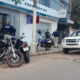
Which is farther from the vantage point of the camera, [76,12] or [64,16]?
[76,12]

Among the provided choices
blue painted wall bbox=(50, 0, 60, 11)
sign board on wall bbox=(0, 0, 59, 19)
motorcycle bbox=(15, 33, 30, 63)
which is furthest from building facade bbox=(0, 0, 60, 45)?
motorcycle bbox=(15, 33, 30, 63)

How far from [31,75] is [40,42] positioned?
18.9 feet

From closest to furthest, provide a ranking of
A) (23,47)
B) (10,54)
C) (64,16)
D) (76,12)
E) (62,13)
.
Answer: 1. (10,54)
2. (23,47)
3. (64,16)
4. (62,13)
5. (76,12)

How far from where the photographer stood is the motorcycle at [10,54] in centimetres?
570

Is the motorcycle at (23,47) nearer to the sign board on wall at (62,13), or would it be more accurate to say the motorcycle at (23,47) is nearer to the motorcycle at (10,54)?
the motorcycle at (10,54)

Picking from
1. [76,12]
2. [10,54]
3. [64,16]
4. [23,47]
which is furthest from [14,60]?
[76,12]

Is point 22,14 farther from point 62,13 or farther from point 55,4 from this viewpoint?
point 55,4

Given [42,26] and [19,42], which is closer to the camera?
[19,42]

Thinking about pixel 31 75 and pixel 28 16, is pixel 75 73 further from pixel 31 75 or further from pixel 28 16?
pixel 28 16

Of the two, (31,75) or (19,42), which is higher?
(19,42)

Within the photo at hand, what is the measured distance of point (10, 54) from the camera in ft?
18.8

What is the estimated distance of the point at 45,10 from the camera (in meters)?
14.2

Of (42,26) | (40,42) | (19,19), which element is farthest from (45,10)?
(40,42)

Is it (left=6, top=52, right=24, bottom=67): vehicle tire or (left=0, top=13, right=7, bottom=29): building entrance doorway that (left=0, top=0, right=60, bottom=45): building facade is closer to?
(left=0, top=13, right=7, bottom=29): building entrance doorway
